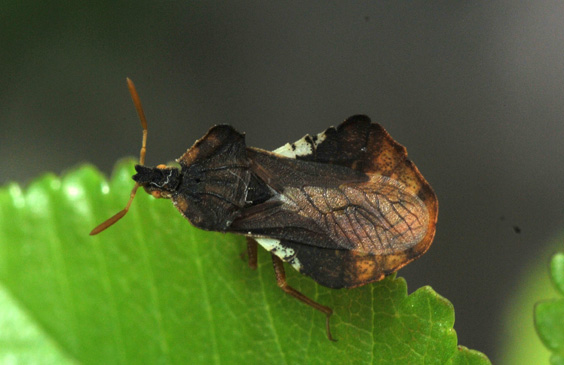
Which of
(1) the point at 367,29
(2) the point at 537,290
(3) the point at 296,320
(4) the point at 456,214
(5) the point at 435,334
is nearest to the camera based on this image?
(5) the point at 435,334

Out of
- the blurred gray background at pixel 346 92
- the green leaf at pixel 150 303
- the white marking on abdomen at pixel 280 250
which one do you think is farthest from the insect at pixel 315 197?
the blurred gray background at pixel 346 92

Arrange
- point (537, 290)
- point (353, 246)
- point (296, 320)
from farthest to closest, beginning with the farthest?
point (537, 290), point (353, 246), point (296, 320)

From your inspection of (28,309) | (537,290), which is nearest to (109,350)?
(28,309)

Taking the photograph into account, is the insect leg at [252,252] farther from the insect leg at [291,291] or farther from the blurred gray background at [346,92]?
the blurred gray background at [346,92]

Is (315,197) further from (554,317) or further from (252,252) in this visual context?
(554,317)

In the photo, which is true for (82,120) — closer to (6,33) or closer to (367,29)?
(6,33)

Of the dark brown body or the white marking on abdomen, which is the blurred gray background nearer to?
the dark brown body
